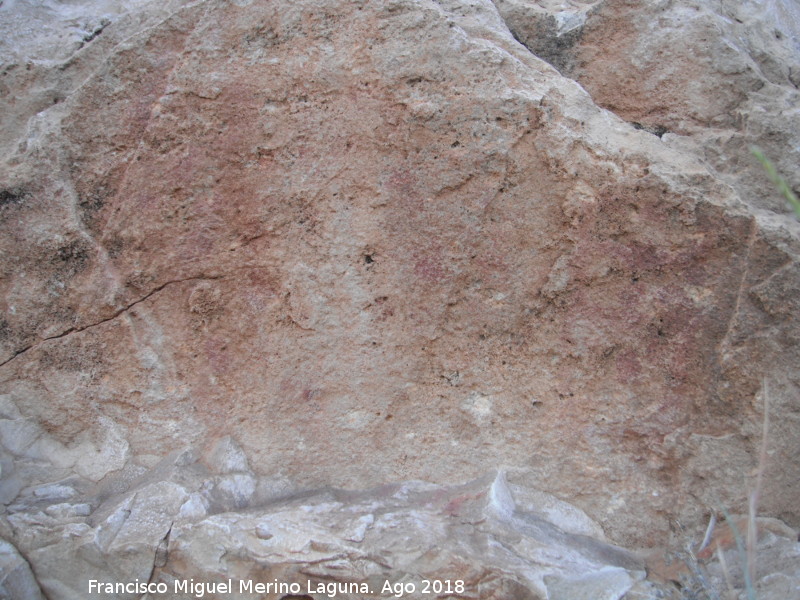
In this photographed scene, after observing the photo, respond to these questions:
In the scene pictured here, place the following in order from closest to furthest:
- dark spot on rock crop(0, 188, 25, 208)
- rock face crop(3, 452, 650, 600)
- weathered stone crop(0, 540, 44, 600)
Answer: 1. rock face crop(3, 452, 650, 600)
2. weathered stone crop(0, 540, 44, 600)
3. dark spot on rock crop(0, 188, 25, 208)

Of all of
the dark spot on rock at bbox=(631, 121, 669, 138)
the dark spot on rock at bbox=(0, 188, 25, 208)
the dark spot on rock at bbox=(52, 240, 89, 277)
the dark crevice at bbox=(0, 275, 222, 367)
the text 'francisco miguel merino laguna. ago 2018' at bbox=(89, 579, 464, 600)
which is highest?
the dark spot on rock at bbox=(0, 188, 25, 208)

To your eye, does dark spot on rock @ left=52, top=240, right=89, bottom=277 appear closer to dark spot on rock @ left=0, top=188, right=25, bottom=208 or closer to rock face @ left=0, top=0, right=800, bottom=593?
rock face @ left=0, top=0, right=800, bottom=593

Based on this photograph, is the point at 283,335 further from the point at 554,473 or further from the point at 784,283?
the point at 784,283

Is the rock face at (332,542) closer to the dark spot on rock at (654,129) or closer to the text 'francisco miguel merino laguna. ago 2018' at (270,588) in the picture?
the text 'francisco miguel merino laguna. ago 2018' at (270,588)

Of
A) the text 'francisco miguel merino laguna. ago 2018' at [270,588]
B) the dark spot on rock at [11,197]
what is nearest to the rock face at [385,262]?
the dark spot on rock at [11,197]

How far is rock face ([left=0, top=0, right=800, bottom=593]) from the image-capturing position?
1.66 metres

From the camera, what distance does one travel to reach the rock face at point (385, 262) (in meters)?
1.66

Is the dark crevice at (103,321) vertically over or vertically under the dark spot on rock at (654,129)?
under

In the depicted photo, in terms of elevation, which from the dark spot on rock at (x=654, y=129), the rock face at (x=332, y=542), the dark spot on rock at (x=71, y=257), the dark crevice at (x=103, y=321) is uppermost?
the dark spot on rock at (x=654, y=129)

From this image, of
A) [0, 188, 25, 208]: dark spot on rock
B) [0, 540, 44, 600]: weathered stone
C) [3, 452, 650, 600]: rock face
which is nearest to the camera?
[3, 452, 650, 600]: rock face

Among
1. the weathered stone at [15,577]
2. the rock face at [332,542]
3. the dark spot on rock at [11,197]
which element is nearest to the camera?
the rock face at [332,542]

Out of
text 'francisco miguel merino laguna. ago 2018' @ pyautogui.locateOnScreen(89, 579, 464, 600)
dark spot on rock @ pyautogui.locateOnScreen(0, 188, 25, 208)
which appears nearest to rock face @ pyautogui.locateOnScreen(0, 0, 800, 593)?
dark spot on rock @ pyautogui.locateOnScreen(0, 188, 25, 208)

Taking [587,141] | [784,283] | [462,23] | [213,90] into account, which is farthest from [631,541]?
[213,90]

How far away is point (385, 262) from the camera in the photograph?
5.79ft
